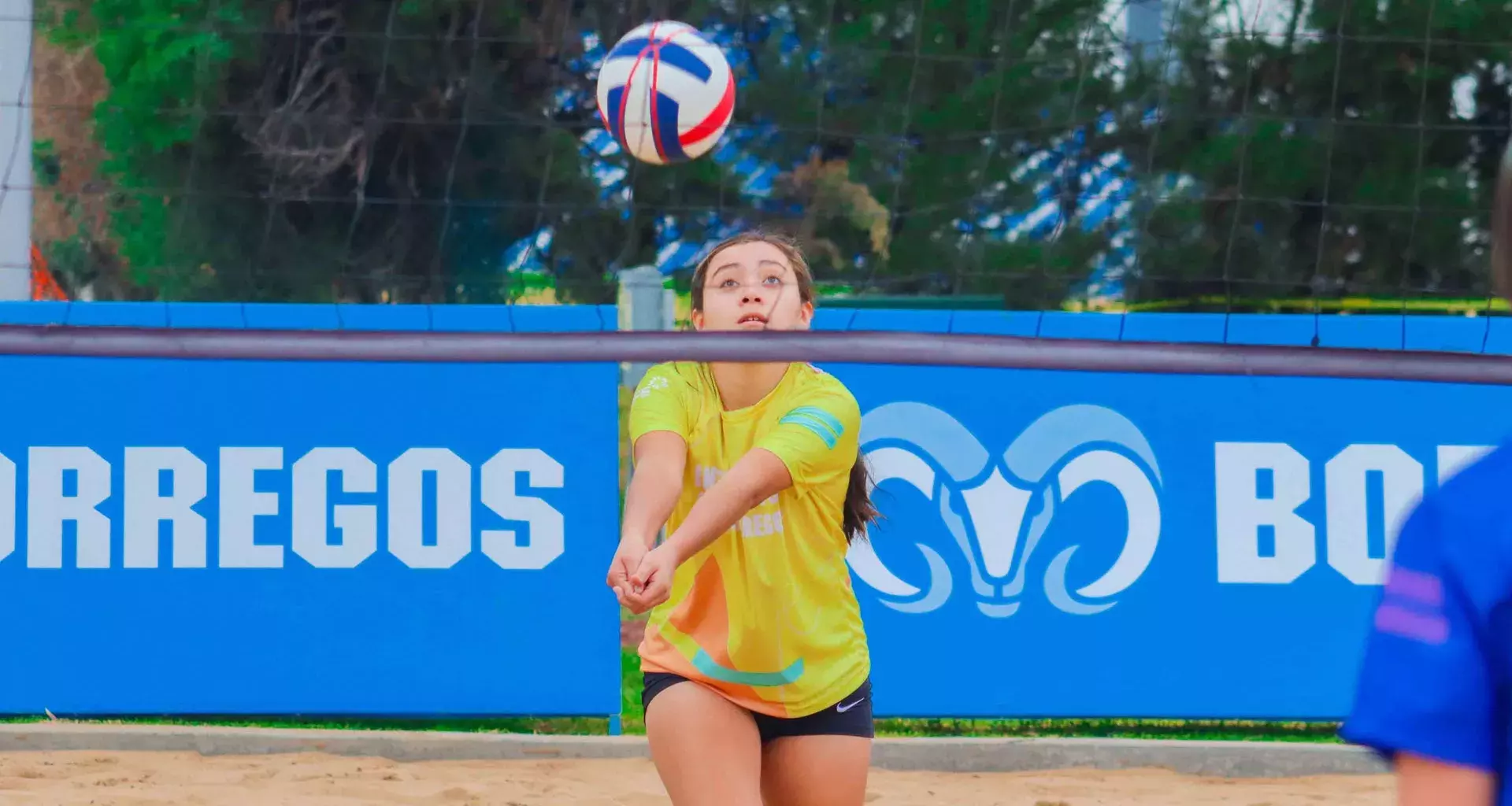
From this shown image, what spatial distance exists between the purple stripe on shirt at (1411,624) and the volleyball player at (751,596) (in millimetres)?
1436

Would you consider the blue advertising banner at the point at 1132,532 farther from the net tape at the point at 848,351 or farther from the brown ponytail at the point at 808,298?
the brown ponytail at the point at 808,298

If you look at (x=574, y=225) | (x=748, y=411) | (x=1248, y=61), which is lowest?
(x=748, y=411)

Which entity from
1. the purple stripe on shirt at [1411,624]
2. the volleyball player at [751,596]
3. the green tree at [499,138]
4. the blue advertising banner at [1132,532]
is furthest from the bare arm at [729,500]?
the blue advertising banner at [1132,532]

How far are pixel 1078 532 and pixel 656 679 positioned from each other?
302 centimetres

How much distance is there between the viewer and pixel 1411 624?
0.92m

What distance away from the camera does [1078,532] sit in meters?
5.30

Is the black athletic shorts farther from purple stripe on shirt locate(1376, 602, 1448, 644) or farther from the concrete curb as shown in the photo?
the concrete curb

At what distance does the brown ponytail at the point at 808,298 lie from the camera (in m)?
2.70

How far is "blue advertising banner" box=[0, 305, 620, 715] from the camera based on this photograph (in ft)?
17.3

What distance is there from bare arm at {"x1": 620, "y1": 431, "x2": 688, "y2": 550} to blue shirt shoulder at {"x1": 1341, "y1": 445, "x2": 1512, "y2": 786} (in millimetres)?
1482

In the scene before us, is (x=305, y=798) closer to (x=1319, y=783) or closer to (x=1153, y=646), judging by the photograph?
(x=1153, y=646)

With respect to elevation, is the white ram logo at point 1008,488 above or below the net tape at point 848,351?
below

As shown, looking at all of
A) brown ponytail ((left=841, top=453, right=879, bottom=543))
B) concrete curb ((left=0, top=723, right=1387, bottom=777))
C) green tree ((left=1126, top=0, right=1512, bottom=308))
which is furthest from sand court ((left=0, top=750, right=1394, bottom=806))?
green tree ((left=1126, top=0, right=1512, bottom=308))

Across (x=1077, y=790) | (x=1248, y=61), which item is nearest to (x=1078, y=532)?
(x=1077, y=790)
